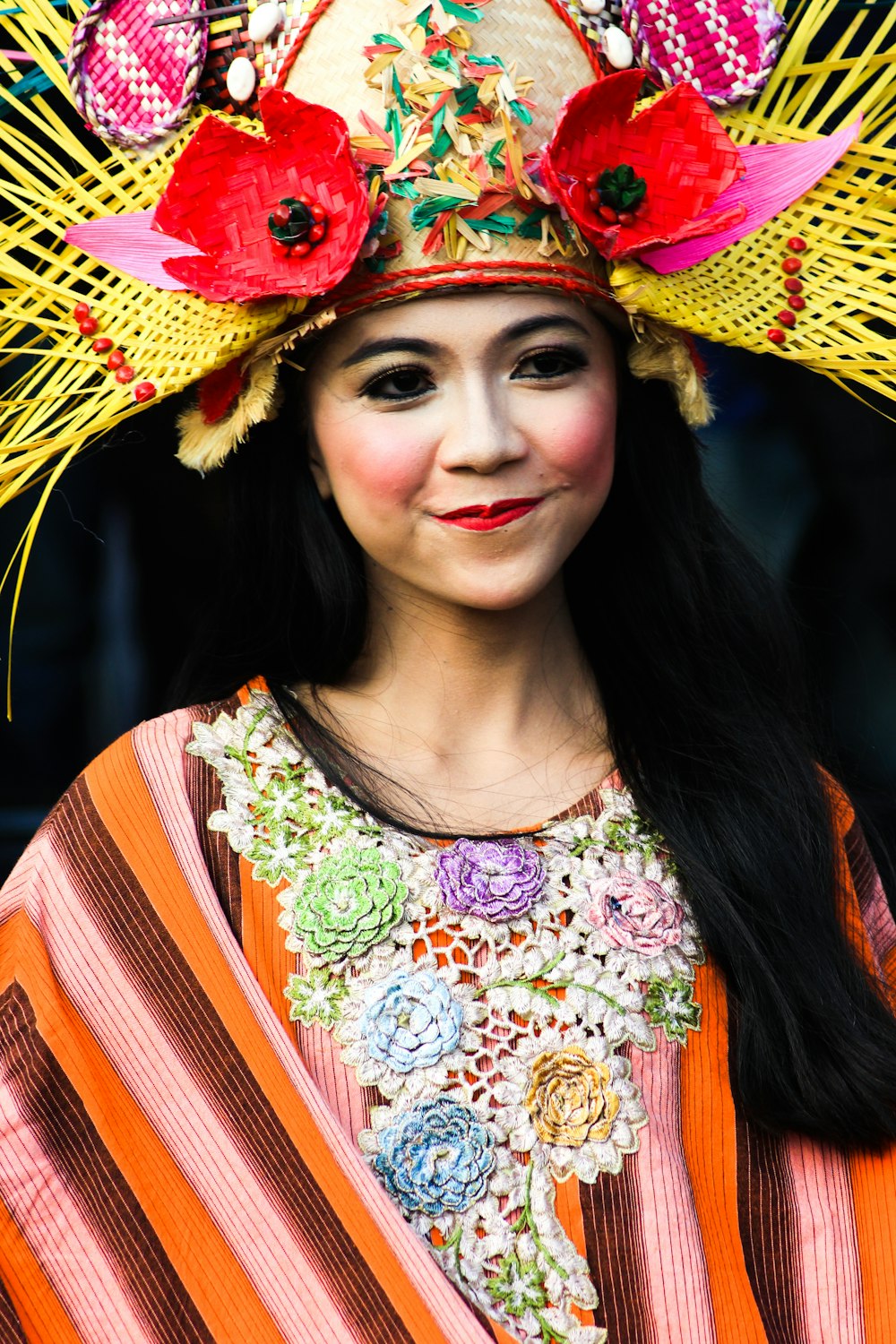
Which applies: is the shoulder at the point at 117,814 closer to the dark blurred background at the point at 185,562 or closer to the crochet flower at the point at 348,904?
the crochet flower at the point at 348,904

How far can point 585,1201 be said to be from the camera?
5.07 feet

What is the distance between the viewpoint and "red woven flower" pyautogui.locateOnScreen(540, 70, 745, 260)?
1.58 metres

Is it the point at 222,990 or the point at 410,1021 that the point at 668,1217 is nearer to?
the point at 410,1021

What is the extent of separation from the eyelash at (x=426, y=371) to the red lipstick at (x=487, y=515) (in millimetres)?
127

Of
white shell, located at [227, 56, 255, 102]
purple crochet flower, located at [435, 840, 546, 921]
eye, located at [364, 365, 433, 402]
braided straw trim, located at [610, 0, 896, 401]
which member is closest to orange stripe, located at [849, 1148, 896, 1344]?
purple crochet flower, located at [435, 840, 546, 921]

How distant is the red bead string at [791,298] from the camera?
169cm

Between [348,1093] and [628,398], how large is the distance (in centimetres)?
91

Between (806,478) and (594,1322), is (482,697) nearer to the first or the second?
(594,1322)

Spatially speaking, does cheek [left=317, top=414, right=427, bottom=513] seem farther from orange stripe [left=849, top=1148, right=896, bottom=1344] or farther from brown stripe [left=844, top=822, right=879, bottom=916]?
orange stripe [left=849, top=1148, right=896, bottom=1344]

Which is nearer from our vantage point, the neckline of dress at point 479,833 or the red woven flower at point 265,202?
the red woven flower at point 265,202

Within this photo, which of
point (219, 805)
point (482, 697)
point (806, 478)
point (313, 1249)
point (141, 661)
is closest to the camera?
point (313, 1249)

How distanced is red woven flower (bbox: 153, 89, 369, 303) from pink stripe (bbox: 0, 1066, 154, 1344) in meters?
0.84

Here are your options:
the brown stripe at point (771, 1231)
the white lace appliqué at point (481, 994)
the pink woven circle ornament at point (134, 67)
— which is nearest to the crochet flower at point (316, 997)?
the white lace appliqué at point (481, 994)

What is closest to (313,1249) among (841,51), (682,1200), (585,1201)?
(585,1201)
